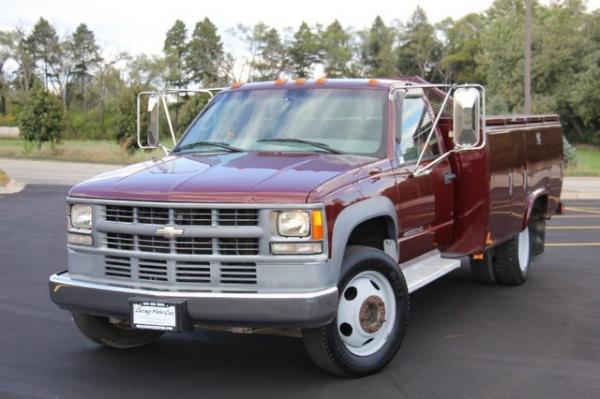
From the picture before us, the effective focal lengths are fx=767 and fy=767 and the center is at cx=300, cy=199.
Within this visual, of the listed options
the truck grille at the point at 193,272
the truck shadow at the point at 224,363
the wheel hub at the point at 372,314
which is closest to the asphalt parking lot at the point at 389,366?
the truck shadow at the point at 224,363

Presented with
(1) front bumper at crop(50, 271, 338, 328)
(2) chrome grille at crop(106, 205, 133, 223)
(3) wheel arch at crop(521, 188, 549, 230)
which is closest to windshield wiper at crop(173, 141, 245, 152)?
(2) chrome grille at crop(106, 205, 133, 223)

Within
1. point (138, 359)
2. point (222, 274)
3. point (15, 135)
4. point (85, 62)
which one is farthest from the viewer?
point (85, 62)

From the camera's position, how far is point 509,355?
5.77m

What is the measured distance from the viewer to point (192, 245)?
15.6 ft

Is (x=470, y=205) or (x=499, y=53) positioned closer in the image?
(x=470, y=205)

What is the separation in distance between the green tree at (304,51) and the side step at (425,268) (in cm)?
8754

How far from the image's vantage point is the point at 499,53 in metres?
63.0

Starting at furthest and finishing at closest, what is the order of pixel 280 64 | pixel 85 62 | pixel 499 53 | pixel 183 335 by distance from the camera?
pixel 85 62 → pixel 280 64 → pixel 499 53 → pixel 183 335

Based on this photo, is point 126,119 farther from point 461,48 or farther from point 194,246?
point 461,48

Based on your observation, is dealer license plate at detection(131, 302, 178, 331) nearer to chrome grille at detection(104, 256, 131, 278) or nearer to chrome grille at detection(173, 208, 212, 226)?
chrome grille at detection(104, 256, 131, 278)

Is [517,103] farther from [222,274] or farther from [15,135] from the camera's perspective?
[222,274]

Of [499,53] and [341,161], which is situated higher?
[499,53]

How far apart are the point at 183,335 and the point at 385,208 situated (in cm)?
212

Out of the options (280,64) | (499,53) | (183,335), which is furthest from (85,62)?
(183,335)
